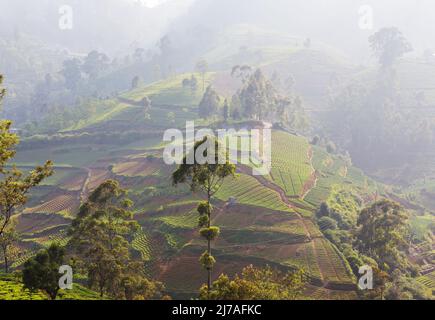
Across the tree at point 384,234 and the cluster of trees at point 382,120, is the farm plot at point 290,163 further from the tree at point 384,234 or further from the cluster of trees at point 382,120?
the cluster of trees at point 382,120

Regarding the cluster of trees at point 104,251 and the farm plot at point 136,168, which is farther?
the farm plot at point 136,168

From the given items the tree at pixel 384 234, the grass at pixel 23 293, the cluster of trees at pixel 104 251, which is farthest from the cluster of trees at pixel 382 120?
the grass at pixel 23 293

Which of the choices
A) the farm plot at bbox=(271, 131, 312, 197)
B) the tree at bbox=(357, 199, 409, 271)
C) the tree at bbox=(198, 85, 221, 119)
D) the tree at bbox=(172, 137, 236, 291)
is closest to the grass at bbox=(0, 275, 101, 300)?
the tree at bbox=(172, 137, 236, 291)

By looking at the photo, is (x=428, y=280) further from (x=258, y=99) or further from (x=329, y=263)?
(x=258, y=99)

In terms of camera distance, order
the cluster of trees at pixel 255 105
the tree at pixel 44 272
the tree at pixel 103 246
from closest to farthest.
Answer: the tree at pixel 44 272
the tree at pixel 103 246
the cluster of trees at pixel 255 105
